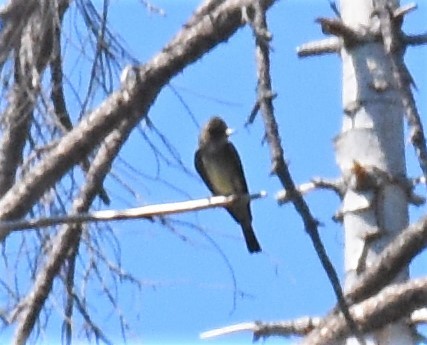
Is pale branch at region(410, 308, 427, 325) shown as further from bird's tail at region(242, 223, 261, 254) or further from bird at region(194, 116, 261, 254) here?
bird at region(194, 116, 261, 254)

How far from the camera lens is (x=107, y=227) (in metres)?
3.02

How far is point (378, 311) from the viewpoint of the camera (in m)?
2.47

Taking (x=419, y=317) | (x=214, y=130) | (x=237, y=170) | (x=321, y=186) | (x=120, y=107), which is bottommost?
(x=419, y=317)

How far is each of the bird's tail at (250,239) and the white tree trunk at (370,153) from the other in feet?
3.56

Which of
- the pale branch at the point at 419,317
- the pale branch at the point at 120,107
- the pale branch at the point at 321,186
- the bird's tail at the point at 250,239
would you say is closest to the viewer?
the pale branch at the point at 120,107

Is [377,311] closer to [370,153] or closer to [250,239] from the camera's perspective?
[370,153]

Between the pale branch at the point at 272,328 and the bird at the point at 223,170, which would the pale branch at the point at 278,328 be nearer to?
the pale branch at the point at 272,328

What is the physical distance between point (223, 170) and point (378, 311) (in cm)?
212

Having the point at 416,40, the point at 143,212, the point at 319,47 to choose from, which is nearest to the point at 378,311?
the point at 143,212

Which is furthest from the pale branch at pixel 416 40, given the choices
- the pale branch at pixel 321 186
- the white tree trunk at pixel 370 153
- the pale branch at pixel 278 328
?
the pale branch at pixel 278 328

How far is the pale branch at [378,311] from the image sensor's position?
2.42 m

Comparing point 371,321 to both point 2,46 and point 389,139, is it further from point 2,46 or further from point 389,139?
point 2,46

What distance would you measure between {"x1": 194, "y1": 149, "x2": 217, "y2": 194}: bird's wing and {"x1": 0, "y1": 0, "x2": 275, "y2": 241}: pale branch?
1.79 m

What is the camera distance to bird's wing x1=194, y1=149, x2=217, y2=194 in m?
4.54
